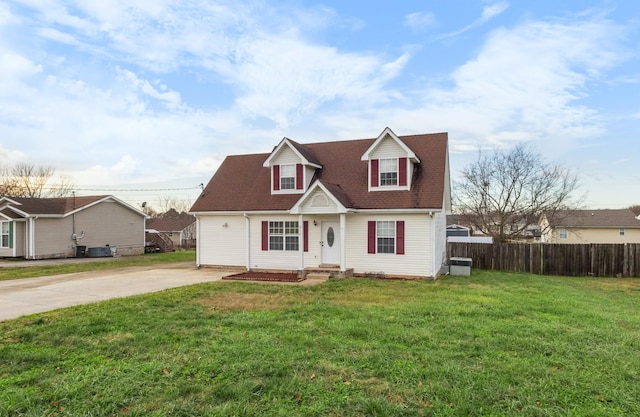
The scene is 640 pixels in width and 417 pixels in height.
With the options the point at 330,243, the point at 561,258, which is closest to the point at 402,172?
the point at 330,243

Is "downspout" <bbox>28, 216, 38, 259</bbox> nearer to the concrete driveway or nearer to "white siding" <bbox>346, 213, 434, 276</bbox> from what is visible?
the concrete driveway

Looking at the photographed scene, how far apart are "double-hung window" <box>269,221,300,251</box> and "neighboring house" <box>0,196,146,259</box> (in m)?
16.7

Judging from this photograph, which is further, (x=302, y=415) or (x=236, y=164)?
(x=236, y=164)

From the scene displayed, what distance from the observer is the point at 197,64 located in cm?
1584

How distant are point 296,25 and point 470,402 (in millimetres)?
13324

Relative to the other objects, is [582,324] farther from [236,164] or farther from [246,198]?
[236,164]

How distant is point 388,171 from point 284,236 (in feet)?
17.3

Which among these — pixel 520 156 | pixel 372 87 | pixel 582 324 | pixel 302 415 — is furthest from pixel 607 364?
pixel 520 156

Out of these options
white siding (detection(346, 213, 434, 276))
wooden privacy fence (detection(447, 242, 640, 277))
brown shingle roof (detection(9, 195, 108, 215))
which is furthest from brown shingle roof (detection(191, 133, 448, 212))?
brown shingle roof (detection(9, 195, 108, 215))

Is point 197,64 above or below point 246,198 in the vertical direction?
above

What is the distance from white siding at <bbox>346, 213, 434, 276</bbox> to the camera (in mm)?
14406

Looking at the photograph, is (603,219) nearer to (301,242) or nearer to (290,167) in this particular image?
(290,167)

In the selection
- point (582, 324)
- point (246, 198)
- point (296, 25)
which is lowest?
point (582, 324)

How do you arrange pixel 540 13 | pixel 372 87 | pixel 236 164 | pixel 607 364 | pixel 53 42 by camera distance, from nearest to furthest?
pixel 607 364
pixel 540 13
pixel 53 42
pixel 372 87
pixel 236 164
